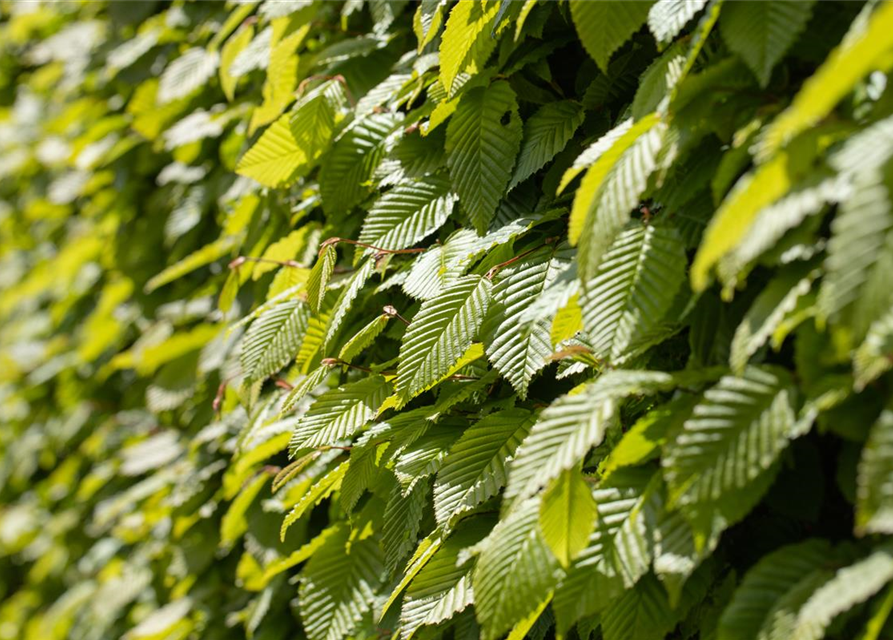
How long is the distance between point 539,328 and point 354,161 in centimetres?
61

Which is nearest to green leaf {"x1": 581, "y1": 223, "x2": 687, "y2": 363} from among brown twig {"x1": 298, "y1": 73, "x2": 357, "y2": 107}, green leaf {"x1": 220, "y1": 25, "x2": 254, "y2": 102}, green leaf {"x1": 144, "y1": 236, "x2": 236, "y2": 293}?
brown twig {"x1": 298, "y1": 73, "x2": 357, "y2": 107}

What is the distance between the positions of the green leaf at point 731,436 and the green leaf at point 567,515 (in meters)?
0.13

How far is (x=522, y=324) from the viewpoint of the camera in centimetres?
112

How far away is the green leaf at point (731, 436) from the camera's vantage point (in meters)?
0.82

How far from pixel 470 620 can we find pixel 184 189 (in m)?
1.92

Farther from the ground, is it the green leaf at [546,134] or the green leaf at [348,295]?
the green leaf at [546,134]

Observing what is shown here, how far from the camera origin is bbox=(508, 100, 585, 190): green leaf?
1.30 meters

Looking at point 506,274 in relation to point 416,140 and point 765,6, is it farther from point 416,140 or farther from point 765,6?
point 765,6

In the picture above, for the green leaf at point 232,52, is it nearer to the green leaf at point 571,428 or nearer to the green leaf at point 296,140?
the green leaf at point 296,140

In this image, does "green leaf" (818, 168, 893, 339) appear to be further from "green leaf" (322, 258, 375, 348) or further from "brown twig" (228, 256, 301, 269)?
"brown twig" (228, 256, 301, 269)

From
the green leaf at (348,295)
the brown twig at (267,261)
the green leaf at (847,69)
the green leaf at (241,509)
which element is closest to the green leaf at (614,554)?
the green leaf at (847,69)

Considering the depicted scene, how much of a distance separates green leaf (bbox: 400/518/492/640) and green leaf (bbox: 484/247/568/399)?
25 cm

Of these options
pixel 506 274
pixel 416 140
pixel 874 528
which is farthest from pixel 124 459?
pixel 874 528

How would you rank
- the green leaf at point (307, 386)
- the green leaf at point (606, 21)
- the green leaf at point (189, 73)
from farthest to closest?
the green leaf at point (189, 73) < the green leaf at point (307, 386) < the green leaf at point (606, 21)
